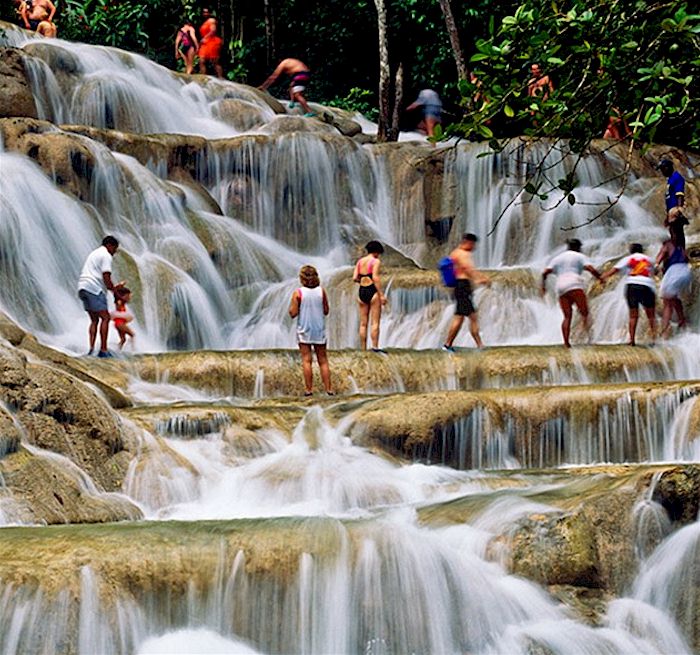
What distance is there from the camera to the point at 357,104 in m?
31.2

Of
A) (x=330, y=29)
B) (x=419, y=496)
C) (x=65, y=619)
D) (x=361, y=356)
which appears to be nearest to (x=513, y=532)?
(x=419, y=496)

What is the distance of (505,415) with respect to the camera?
1177cm

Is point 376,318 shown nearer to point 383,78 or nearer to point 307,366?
point 307,366

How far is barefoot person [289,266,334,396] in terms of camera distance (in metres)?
13.5

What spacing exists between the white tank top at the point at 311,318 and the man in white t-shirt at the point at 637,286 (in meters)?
3.99

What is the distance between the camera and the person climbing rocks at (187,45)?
30.0 metres

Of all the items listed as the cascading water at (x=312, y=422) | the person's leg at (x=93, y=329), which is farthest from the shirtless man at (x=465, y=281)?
the person's leg at (x=93, y=329)

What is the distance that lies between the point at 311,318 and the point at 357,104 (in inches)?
729

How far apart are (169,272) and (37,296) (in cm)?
203

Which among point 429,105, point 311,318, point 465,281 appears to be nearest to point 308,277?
point 311,318

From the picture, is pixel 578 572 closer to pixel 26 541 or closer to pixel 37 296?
pixel 26 541

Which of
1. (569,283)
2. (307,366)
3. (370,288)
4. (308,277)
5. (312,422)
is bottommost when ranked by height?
(312,422)

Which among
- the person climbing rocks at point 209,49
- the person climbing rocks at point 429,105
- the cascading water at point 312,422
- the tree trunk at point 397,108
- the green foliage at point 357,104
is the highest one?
the person climbing rocks at point 209,49

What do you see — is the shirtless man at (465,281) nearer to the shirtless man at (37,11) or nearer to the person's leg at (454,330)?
the person's leg at (454,330)
